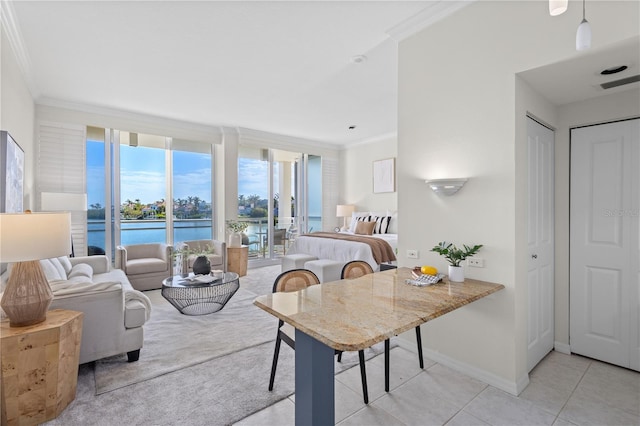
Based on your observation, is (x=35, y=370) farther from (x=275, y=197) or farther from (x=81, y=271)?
(x=275, y=197)

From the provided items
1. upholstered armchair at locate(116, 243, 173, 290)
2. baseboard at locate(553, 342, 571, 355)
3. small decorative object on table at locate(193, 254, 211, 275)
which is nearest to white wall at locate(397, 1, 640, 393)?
baseboard at locate(553, 342, 571, 355)

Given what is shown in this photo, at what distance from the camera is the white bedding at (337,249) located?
4846mm

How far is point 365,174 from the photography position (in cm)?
757

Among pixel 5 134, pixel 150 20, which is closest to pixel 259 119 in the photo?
pixel 150 20

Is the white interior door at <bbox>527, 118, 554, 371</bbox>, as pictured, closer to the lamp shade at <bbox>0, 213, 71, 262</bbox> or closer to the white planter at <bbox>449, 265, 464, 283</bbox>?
the white planter at <bbox>449, 265, 464, 283</bbox>

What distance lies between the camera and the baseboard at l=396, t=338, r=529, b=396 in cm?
218

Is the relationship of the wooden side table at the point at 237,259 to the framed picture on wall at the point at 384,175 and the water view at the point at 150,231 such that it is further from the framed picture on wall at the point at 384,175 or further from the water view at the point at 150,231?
the framed picture on wall at the point at 384,175

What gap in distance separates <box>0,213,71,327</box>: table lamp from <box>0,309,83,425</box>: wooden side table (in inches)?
3.8

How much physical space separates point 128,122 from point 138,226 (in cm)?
180

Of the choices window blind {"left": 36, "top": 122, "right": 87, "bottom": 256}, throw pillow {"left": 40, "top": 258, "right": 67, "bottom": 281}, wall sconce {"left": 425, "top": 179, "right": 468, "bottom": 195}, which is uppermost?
window blind {"left": 36, "top": 122, "right": 87, "bottom": 256}

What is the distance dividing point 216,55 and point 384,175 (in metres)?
4.58

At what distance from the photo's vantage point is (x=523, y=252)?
89.0 inches

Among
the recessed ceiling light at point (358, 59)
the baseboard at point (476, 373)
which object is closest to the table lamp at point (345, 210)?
the recessed ceiling light at point (358, 59)

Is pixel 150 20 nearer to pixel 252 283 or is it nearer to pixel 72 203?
pixel 72 203
